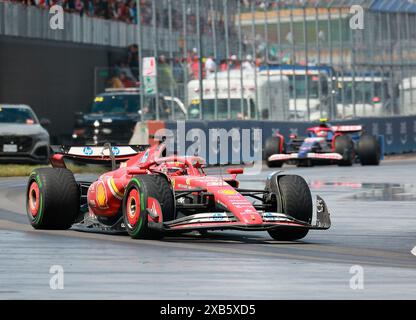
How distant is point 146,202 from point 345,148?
65.9ft

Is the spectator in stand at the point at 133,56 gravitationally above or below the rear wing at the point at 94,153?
above

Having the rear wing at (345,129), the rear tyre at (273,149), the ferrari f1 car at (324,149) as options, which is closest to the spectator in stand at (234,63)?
the ferrari f1 car at (324,149)

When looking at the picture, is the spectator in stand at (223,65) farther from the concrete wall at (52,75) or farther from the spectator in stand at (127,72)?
the spectator in stand at (127,72)

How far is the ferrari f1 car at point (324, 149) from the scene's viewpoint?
3384 centimetres

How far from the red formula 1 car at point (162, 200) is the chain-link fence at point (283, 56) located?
1988 cm

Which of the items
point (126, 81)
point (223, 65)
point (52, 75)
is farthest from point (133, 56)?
point (223, 65)

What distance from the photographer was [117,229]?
15.6 metres

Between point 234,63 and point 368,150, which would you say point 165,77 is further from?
point 368,150

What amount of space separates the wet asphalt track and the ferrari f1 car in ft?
47.0

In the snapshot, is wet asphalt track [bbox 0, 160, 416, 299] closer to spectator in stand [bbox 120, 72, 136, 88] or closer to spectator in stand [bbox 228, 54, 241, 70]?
spectator in stand [bbox 228, 54, 241, 70]

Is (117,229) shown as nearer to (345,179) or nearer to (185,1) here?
(345,179)

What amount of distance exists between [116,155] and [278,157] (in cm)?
1691

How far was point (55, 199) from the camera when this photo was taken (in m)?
16.0
